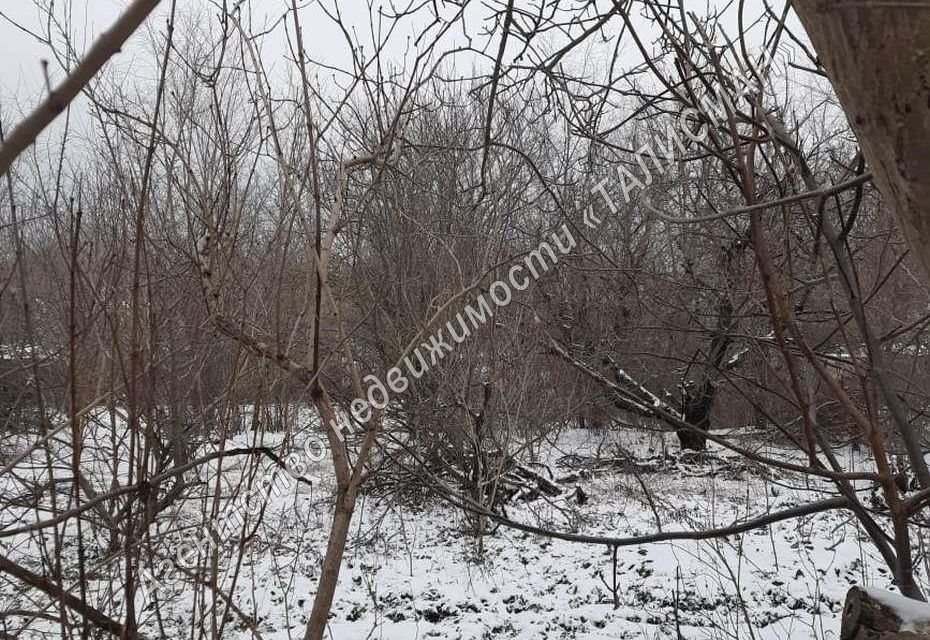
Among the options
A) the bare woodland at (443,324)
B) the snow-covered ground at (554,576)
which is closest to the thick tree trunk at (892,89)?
the bare woodland at (443,324)

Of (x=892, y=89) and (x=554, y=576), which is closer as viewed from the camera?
(x=892, y=89)

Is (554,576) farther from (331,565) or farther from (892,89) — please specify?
(892,89)

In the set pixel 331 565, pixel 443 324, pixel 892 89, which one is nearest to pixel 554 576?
pixel 443 324

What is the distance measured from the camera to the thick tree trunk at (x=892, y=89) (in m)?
0.54

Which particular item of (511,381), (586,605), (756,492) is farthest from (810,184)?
(756,492)

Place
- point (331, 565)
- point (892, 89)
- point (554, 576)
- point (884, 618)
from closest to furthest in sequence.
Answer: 1. point (892, 89)
2. point (884, 618)
3. point (331, 565)
4. point (554, 576)

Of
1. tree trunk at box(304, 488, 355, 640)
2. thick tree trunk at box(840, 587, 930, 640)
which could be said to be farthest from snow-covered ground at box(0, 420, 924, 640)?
thick tree trunk at box(840, 587, 930, 640)

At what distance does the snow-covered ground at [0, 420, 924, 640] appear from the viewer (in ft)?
12.9

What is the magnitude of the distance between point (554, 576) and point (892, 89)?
471 cm

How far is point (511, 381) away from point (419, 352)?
874mm

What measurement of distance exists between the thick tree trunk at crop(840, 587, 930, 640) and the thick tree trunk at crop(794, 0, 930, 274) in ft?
2.40

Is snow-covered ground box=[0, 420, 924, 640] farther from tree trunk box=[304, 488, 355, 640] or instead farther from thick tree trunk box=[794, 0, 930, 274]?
thick tree trunk box=[794, 0, 930, 274]

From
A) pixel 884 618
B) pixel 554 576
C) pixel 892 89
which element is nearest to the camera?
pixel 892 89

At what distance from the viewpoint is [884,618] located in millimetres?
1020
